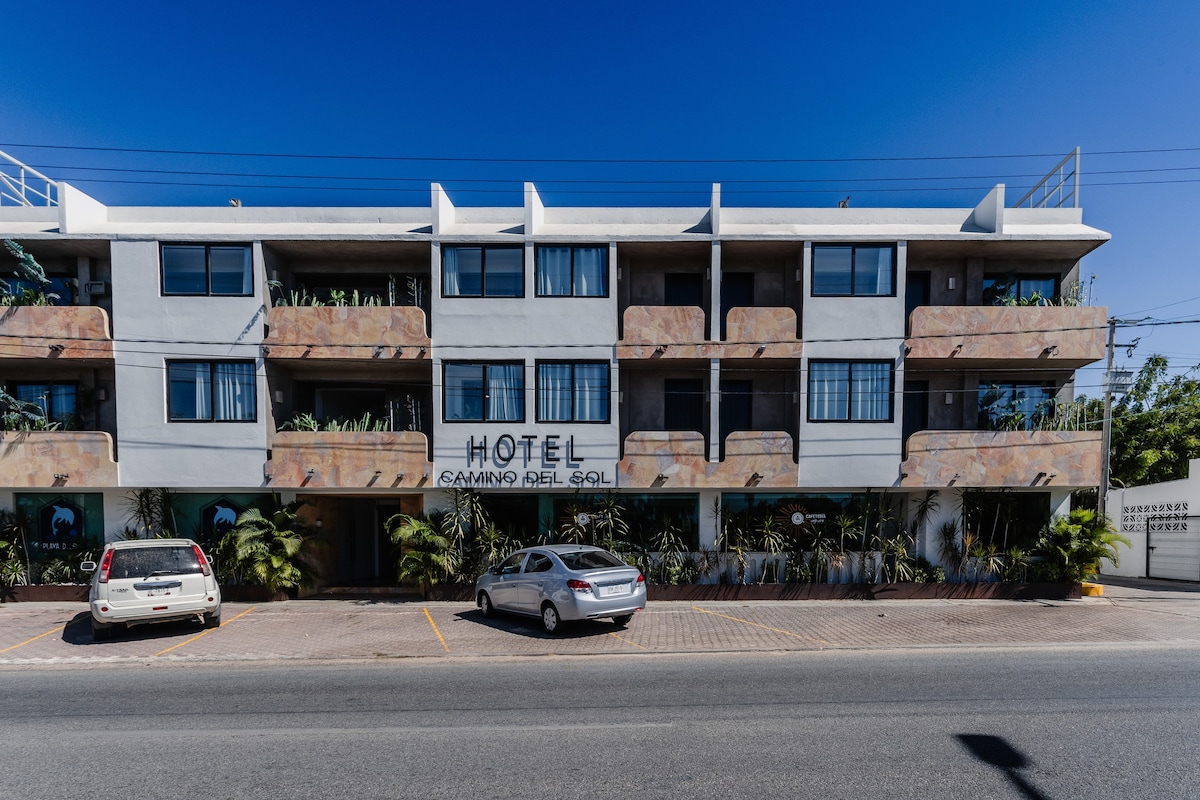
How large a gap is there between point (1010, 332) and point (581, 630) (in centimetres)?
1216

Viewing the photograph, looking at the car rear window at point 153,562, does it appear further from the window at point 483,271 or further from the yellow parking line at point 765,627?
the yellow parking line at point 765,627

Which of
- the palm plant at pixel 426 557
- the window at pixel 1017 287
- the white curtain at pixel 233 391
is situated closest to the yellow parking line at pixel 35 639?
the white curtain at pixel 233 391

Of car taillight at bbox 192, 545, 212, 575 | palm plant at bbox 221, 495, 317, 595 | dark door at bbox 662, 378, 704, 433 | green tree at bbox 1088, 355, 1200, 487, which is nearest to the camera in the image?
→ car taillight at bbox 192, 545, 212, 575

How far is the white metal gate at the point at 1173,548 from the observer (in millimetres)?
17625

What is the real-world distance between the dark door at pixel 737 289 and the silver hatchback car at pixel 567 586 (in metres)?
8.02

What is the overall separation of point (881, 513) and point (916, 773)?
10539 mm

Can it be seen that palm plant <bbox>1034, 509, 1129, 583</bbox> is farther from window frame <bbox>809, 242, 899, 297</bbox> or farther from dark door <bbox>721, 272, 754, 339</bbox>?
dark door <bbox>721, 272, 754, 339</bbox>

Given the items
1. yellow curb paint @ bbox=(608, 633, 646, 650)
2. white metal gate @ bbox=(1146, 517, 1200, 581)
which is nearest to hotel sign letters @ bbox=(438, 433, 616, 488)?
yellow curb paint @ bbox=(608, 633, 646, 650)

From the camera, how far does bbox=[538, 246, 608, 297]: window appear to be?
48.9 ft

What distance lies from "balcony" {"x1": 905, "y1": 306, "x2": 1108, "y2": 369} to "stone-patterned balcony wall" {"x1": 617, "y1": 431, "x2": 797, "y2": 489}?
4308 millimetres

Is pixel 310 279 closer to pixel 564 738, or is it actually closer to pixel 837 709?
pixel 564 738

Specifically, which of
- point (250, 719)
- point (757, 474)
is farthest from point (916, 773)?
point (757, 474)

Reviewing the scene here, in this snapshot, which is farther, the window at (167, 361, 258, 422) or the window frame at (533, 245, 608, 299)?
the window frame at (533, 245, 608, 299)

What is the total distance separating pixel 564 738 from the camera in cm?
638
